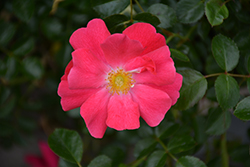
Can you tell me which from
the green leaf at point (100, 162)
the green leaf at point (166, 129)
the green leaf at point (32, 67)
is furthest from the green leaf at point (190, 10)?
the green leaf at point (32, 67)

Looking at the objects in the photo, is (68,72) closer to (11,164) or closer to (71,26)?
(71,26)

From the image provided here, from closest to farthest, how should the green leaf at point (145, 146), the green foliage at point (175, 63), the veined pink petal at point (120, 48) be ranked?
the veined pink petal at point (120, 48)
the green foliage at point (175, 63)
the green leaf at point (145, 146)

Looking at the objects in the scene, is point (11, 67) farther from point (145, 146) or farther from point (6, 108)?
point (145, 146)

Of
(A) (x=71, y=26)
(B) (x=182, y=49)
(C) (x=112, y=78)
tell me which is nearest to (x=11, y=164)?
(A) (x=71, y=26)

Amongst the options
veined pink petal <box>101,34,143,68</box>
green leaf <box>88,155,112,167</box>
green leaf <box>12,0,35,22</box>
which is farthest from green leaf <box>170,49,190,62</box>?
green leaf <box>12,0,35,22</box>

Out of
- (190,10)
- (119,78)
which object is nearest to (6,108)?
(119,78)

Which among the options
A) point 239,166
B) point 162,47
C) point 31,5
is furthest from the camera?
point 239,166

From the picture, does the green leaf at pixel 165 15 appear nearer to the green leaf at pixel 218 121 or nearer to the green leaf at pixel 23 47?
the green leaf at pixel 218 121
